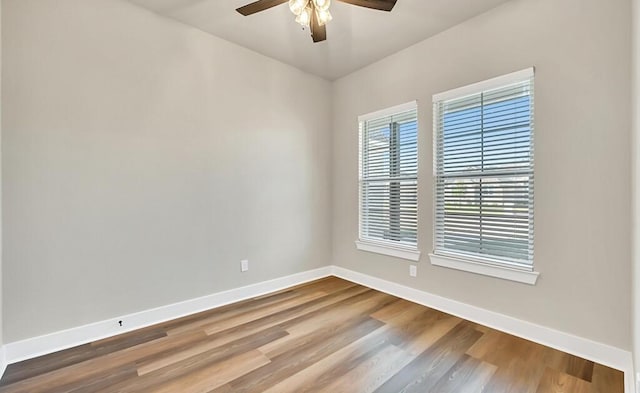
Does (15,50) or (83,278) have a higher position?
(15,50)

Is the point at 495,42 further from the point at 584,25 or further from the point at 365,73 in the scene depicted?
the point at 365,73

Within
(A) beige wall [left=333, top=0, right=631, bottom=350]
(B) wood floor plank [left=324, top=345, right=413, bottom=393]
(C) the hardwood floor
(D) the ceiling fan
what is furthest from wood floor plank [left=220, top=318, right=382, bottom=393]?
(D) the ceiling fan

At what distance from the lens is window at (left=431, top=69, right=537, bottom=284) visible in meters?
2.39

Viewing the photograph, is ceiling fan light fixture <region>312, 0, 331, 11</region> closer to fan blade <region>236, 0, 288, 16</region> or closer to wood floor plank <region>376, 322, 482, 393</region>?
fan blade <region>236, 0, 288, 16</region>

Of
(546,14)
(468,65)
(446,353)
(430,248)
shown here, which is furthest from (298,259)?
(546,14)

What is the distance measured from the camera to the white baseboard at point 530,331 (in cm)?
195

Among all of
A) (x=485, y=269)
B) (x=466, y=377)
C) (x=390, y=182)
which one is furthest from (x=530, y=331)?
(x=390, y=182)

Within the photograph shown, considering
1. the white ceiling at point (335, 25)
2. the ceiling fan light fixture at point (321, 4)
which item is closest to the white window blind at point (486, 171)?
the white ceiling at point (335, 25)

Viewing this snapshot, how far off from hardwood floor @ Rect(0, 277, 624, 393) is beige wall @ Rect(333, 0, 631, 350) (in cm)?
34

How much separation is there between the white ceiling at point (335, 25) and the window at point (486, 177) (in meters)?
0.70

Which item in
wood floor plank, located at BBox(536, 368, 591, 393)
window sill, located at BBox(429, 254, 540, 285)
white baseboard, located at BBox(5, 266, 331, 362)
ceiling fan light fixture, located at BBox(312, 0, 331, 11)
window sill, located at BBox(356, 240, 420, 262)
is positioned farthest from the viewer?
window sill, located at BBox(356, 240, 420, 262)

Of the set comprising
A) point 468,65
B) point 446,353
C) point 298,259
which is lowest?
point 446,353

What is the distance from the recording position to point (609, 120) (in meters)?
2.00

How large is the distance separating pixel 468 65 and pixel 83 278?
3.90m
